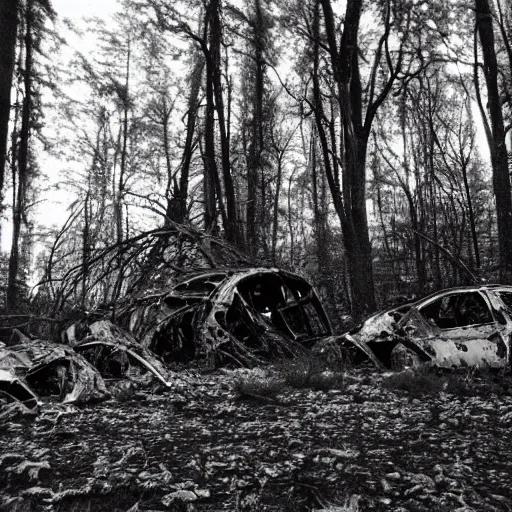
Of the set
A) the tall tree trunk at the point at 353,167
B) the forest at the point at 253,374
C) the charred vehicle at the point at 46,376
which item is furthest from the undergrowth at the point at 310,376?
the tall tree trunk at the point at 353,167

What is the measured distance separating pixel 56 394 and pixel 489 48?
1459 cm

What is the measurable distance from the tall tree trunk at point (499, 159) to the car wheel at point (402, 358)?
7237mm

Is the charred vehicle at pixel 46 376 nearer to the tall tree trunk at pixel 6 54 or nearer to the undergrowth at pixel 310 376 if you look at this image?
the undergrowth at pixel 310 376

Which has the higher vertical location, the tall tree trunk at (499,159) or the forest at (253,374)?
the tall tree trunk at (499,159)

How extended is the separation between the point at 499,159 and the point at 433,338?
9.04 meters

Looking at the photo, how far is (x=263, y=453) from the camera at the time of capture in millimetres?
2199

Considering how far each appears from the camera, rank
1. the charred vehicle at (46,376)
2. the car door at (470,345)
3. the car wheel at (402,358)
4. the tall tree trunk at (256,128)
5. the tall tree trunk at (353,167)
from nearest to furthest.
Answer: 1. the charred vehicle at (46,376)
2. the car door at (470,345)
3. the car wheel at (402,358)
4. the tall tree trunk at (353,167)
5. the tall tree trunk at (256,128)

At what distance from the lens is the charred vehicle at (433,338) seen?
14.0 ft

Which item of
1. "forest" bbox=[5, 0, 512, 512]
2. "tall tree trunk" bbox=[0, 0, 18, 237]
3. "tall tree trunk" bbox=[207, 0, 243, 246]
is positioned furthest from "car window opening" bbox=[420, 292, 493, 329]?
"tall tree trunk" bbox=[0, 0, 18, 237]

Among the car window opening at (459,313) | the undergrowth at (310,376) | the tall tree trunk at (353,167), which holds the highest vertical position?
the tall tree trunk at (353,167)

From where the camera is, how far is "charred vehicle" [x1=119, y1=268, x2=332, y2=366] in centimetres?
477

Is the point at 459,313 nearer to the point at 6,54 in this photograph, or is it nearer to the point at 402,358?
the point at 402,358

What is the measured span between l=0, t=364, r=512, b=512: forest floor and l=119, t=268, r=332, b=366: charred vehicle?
1.23 metres

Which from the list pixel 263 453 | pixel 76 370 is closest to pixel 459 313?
pixel 263 453
